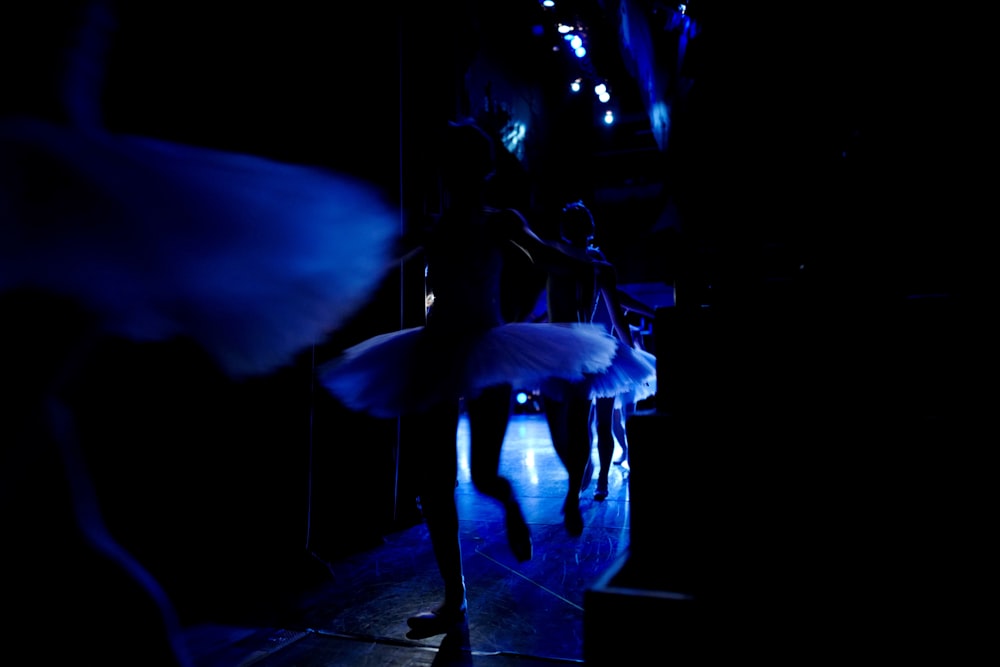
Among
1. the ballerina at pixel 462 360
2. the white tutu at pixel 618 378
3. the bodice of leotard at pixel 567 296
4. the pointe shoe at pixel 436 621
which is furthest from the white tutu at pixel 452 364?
the bodice of leotard at pixel 567 296

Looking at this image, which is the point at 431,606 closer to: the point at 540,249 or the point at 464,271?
the point at 464,271

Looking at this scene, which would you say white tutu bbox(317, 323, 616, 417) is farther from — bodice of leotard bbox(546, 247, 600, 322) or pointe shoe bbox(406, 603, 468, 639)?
bodice of leotard bbox(546, 247, 600, 322)

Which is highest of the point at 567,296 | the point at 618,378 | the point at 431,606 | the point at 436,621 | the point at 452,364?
the point at 567,296

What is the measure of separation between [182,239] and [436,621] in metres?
1.65

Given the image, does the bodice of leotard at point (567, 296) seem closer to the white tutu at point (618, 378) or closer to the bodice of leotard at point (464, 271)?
the white tutu at point (618, 378)

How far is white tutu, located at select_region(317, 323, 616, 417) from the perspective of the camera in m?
1.97

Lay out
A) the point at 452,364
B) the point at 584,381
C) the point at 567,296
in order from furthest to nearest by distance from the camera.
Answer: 1. the point at 567,296
2. the point at 584,381
3. the point at 452,364

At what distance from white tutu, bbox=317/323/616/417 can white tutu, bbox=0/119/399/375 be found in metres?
0.27

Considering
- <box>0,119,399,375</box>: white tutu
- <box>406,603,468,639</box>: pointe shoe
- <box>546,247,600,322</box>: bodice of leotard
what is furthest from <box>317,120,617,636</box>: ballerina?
<box>546,247,600,322</box>: bodice of leotard

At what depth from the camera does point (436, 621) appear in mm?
2115

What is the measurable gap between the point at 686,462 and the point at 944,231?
1.21 m

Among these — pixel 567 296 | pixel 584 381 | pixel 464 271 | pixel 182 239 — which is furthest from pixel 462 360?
pixel 567 296

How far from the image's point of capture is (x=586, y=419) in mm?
3496

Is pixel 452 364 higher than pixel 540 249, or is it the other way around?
pixel 540 249
